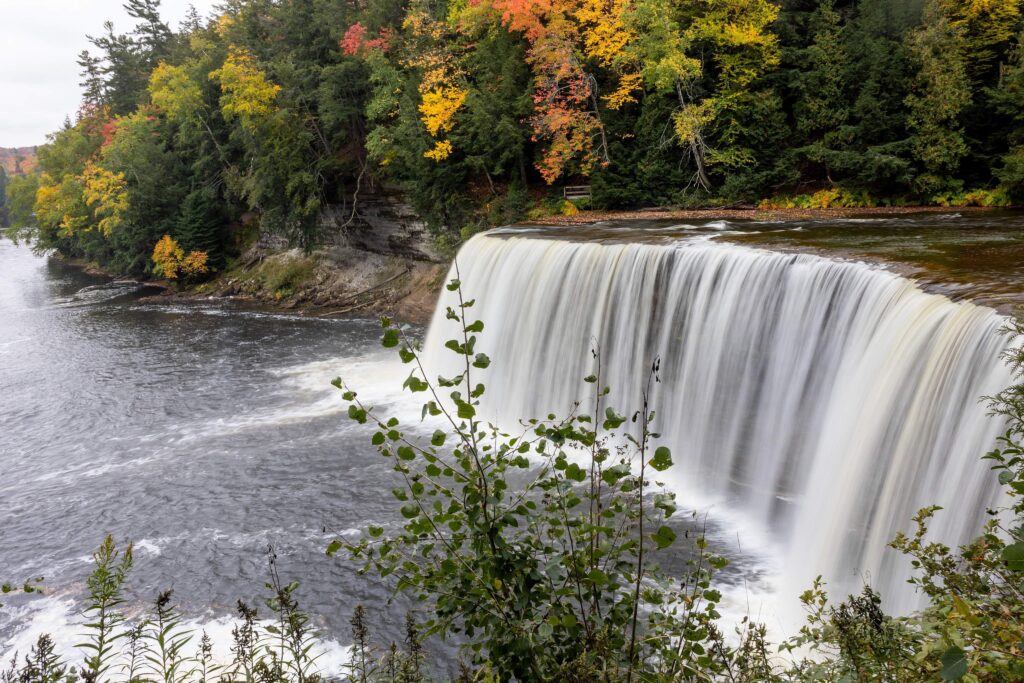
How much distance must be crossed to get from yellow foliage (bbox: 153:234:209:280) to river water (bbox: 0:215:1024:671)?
1447 centimetres

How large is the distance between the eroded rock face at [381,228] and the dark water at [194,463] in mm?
4169

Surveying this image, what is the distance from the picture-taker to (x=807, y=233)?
1398 cm

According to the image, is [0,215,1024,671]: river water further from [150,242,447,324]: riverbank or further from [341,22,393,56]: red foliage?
[341,22,393,56]: red foliage

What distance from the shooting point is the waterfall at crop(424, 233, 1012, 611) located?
7.20m

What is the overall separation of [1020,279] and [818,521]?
4.18 m

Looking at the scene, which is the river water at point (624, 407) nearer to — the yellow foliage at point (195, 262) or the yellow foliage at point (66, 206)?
the yellow foliage at point (195, 262)

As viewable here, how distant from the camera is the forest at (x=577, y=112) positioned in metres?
17.6

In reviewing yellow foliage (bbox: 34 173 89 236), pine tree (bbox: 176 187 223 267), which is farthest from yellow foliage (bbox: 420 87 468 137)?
yellow foliage (bbox: 34 173 89 236)

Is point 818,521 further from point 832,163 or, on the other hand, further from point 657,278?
point 832,163

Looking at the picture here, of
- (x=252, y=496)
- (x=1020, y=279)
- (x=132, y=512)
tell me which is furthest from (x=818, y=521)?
(x=132, y=512)

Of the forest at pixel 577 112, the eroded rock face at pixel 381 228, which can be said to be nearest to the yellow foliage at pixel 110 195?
the forest at pixel 577 112

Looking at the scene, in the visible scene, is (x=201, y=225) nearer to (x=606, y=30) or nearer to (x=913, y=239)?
(x=606, y=30)

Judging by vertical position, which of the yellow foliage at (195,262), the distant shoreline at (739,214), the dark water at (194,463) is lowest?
the dark water at (194,463)

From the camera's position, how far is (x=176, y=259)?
109ft
